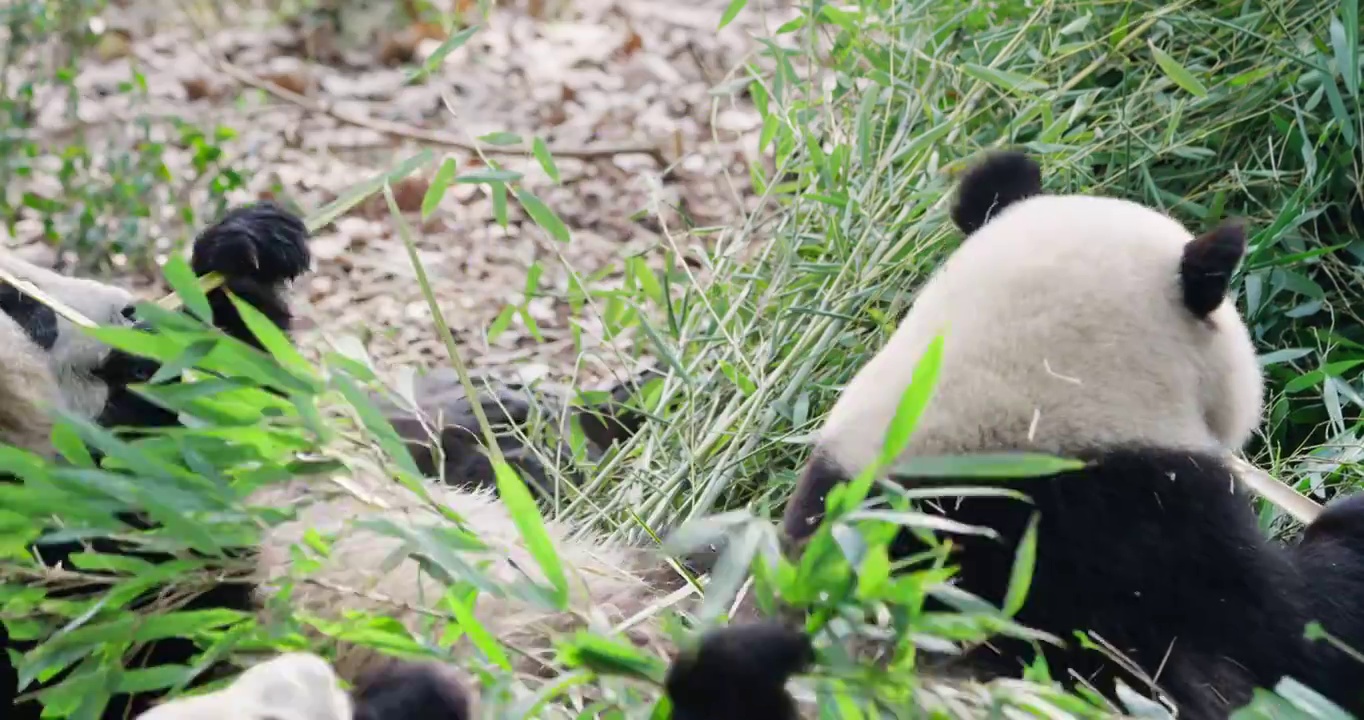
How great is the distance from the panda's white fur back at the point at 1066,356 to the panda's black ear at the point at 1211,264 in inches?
1.3

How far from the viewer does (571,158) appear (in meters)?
4.74

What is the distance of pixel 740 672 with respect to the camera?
4.18 ft

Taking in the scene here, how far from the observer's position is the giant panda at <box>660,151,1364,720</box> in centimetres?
177

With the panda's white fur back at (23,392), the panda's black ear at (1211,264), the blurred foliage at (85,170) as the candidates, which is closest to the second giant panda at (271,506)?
the panda's white fur back at (23,392)

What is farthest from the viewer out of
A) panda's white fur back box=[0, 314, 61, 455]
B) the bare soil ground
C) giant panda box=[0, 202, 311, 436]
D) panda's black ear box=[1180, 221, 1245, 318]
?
the bare soil ground

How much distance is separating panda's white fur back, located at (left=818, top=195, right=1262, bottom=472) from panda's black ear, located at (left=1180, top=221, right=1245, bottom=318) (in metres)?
0.03

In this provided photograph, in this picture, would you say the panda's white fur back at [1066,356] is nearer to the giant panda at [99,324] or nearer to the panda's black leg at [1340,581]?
the panda's black leg at [1340,581]

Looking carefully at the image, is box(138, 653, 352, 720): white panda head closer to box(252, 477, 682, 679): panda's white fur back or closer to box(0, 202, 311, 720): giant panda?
box(252, 477, 682, 679): panda's white fur back

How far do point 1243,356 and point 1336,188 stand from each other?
1.06 meters

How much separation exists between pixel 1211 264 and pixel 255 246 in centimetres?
Answer: 159

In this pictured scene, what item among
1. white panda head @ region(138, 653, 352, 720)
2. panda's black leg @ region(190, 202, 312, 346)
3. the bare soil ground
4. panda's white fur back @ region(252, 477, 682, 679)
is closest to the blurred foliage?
the bare soil ground

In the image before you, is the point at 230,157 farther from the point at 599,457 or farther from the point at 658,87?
the point at 599,457

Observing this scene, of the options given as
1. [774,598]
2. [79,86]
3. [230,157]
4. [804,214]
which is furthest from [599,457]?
[79,86]

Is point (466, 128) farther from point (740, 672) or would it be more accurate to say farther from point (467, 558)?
point (740, 672)
